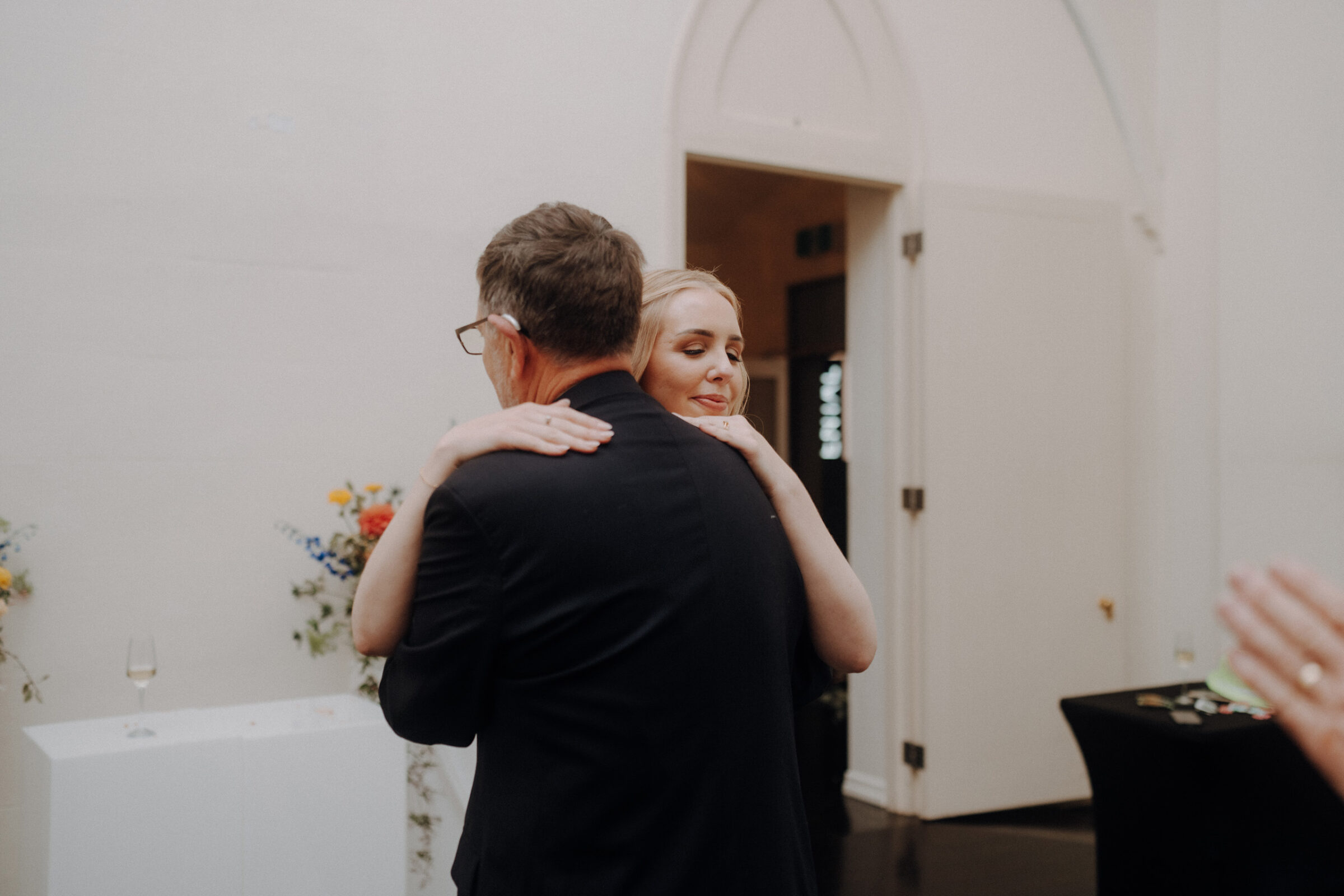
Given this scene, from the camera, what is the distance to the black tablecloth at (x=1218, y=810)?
273cm

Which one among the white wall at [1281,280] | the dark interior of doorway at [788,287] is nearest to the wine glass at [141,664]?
the white wall at [1281,280]

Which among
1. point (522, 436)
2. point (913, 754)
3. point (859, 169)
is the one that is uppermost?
point (859, 169)

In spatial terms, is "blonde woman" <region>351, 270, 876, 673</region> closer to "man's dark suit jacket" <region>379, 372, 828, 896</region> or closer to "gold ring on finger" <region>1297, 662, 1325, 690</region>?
"man's dark suit jacket" <region>379, 372, 828, 896</region>

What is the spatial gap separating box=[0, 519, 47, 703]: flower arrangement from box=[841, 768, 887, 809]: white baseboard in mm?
3074

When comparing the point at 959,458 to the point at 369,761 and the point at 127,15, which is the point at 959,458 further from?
the point at 127,15

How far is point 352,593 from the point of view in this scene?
3.06 meters

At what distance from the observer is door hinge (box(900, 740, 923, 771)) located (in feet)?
13.6

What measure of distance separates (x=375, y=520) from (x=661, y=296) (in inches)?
51.9

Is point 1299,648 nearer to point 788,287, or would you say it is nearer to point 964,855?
point 964,855

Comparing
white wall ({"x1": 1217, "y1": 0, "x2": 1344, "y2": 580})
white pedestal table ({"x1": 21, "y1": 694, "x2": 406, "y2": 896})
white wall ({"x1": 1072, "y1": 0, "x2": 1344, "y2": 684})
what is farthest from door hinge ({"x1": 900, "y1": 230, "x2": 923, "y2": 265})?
white pedestal table ({"x1": 21, "y1": 694, "x2": 406, "y2": 896})

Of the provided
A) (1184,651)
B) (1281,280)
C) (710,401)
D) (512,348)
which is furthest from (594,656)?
(1281,280)

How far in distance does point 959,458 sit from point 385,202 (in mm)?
2448

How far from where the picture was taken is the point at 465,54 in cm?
338

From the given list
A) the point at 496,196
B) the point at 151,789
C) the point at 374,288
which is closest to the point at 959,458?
the point at 496,196
